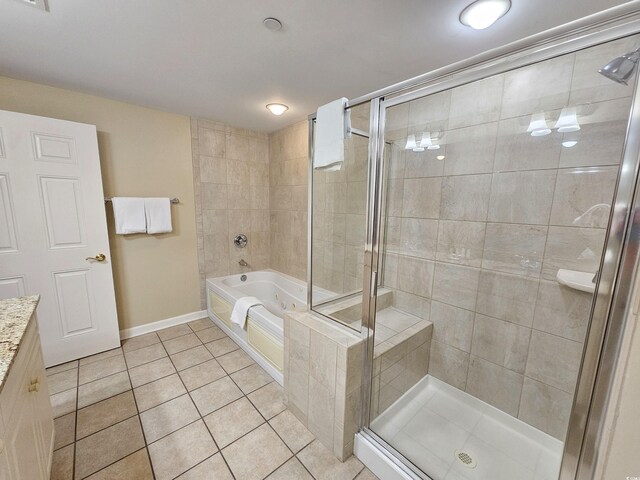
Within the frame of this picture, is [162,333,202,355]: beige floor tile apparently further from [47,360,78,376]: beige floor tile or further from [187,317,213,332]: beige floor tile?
[47,360,78,376]: beige floor tile

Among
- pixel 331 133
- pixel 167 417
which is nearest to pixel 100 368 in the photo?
pixel 167 417

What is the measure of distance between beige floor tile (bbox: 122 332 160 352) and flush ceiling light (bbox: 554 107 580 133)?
3.69m

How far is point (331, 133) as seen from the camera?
1465 millimetres

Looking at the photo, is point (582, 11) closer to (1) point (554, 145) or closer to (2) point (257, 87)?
(1) point (554, 145)

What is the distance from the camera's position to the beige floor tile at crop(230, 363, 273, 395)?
202cm

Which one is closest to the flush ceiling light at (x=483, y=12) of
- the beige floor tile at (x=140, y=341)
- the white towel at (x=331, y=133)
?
the white towel at (x=331, y=133)

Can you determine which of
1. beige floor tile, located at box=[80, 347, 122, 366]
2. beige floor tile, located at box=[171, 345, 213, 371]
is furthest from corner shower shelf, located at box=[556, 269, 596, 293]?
beige floor tile, located at box=[80, 347, 122, 366]

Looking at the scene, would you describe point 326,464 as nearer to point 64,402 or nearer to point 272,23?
point 64,402

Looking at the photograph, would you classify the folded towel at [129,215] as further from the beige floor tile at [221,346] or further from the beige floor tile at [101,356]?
the beige floor tile at [221,346]

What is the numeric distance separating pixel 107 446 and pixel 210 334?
132 centimetres

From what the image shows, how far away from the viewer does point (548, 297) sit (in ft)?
4.94

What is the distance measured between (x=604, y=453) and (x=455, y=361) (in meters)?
1.64

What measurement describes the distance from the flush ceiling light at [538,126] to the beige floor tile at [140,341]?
3.60 metres

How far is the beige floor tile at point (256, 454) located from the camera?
4.56 feet
